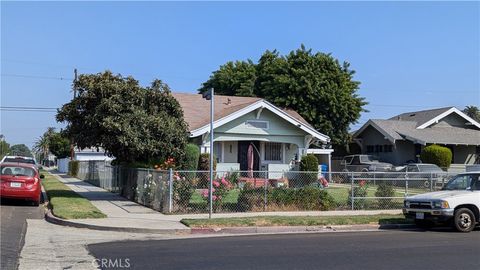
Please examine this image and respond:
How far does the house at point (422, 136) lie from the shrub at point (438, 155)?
0.88 m

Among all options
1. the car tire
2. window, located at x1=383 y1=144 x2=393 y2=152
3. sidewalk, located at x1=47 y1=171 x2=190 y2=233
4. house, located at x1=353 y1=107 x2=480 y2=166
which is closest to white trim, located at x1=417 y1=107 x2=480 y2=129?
house, located at x1=353 y1=107 x2=480 y2=166

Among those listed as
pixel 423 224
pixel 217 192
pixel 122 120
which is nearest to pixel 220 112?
pixel 122 120

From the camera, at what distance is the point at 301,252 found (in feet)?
32.9

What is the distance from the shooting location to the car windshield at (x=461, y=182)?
577 inches

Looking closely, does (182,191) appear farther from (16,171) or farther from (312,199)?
(16,171)

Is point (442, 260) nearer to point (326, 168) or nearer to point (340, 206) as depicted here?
point (340, 206)

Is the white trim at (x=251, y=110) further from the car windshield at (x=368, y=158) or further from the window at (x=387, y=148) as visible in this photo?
the window at (x=387, y=148)

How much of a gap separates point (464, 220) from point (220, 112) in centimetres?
1626

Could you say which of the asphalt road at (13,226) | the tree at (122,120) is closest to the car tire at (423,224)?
the tree at (122,120)

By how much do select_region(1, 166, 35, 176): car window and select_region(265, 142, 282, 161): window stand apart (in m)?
13.7

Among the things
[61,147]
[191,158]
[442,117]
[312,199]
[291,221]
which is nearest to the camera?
[291,221]

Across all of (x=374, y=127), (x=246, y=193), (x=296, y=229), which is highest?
(x=374, y=127)

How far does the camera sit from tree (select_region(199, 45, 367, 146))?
119 ft

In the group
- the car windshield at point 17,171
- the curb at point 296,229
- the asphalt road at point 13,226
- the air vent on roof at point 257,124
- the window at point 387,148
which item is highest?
the air vent on roof at point 257,124
